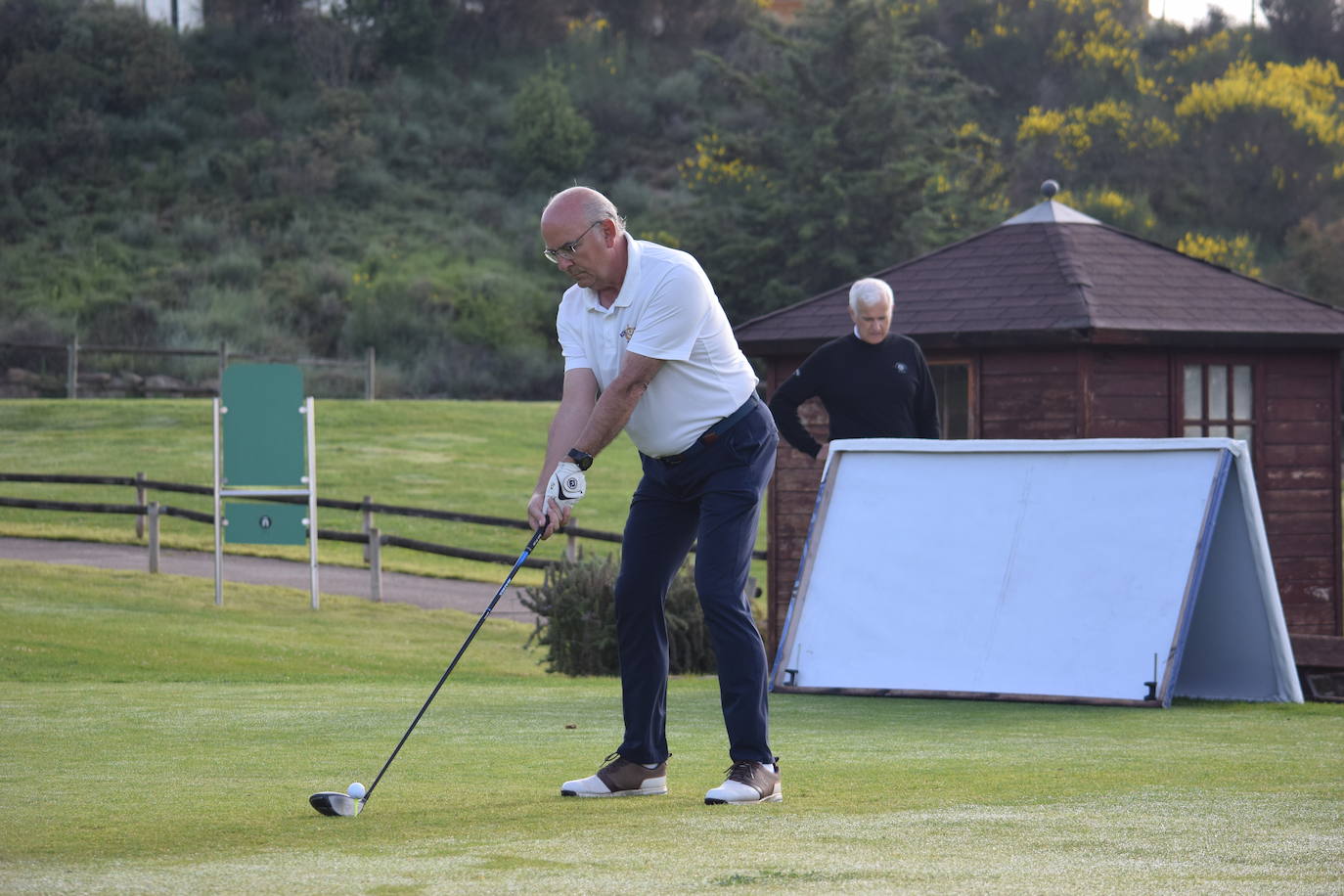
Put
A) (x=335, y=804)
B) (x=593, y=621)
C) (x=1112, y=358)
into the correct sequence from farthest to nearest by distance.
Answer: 1. (x=1112, y=358)
2. (x=593, y=621)
3. (x=335, y=804)

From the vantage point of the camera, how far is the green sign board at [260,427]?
17938 mm

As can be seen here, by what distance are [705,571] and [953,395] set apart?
960 cm

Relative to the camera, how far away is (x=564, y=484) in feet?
17.7

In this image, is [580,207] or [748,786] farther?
[580,207]

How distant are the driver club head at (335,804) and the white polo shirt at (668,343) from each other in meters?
1.29

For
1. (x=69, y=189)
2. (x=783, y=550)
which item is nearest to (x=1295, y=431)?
(x=783, y=550)

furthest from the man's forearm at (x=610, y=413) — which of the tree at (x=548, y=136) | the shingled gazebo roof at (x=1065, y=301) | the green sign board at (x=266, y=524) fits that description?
the tree at (x=548, y=136)

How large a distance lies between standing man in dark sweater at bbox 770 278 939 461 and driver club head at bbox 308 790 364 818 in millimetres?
4864

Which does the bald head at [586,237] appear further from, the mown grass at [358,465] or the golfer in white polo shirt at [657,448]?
the mown grass at [358,465]

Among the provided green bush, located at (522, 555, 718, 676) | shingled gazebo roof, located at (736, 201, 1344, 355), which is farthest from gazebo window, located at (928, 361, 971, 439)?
green bush, located at (522, 555, 718, 676)

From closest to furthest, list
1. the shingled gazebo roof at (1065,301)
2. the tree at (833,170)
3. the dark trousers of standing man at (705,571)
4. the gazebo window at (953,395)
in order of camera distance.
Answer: the dark trousers of standing man at (705,571)
the shingled gazebo roof at (1065,301)
the gazebo window at (953,395)
the tree at (833,170)

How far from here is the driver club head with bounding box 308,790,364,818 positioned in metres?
4.84

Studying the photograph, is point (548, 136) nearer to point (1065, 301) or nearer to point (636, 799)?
point (1065, 301)

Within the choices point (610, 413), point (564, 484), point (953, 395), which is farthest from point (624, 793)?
point (953, 395)
